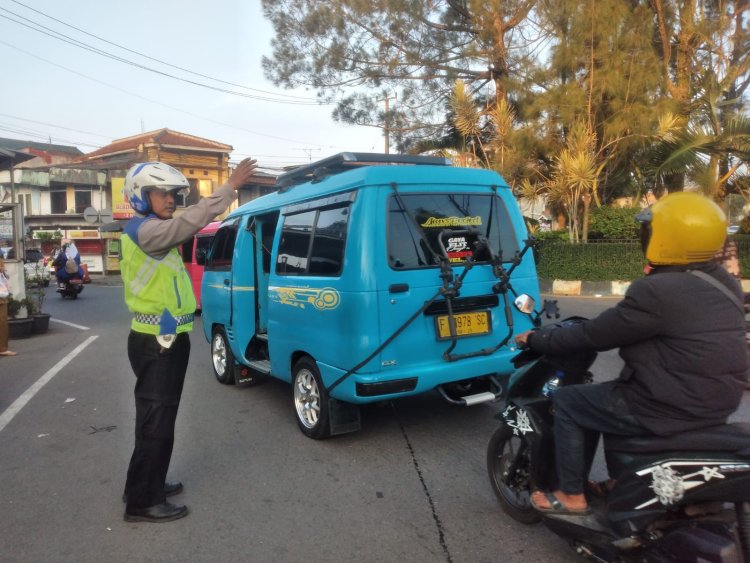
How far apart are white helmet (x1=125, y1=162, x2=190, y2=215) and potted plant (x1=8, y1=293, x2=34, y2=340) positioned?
910cm

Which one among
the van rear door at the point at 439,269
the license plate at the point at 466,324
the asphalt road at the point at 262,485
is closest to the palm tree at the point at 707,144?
the asphalt road at the point at 262,485

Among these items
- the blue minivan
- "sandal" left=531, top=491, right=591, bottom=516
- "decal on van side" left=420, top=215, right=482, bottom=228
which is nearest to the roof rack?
the blue minivan

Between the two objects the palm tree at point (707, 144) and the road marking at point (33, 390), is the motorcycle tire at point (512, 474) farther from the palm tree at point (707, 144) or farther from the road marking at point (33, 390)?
the palm tree at point (707, 144)

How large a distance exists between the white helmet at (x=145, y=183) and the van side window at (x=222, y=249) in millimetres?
3415

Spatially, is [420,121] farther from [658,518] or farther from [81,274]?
[658,518]

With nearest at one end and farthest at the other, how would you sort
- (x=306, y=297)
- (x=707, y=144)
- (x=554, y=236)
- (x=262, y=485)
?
(x=262, y=485), (x=306, y=297), (x=707, y=144), (x=554, y=236)

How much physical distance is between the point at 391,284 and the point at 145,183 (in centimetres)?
172

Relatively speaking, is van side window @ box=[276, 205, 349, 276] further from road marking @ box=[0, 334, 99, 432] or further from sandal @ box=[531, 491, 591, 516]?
road marking @ box=[0, 334, 99, 432]

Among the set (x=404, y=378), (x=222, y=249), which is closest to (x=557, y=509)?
(x=404, y=378)

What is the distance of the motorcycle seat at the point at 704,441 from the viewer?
7.63 feet

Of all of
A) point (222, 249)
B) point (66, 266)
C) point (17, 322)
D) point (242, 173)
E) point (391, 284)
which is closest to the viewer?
point (242, 173)

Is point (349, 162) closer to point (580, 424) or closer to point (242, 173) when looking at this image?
point (242, 173)

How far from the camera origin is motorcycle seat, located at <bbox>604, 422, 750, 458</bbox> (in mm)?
2324

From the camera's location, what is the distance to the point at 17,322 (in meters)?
11.0
